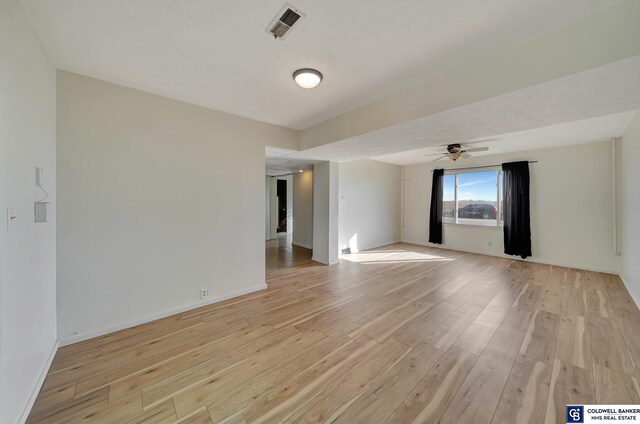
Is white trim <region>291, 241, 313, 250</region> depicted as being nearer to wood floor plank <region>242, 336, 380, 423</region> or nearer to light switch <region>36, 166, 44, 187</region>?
wood floor plank <region>242, 336, 380, 423</region>

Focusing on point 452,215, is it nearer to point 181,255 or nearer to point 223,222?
point 223,222

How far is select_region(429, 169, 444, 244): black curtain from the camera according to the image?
675 cm

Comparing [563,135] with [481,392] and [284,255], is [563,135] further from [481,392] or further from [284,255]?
[284,255]

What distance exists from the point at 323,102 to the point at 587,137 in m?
4.97

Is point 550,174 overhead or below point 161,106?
below

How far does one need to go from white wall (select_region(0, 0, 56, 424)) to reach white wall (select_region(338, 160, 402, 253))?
491 centimetres

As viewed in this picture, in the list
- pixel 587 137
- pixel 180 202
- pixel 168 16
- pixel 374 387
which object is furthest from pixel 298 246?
pixel 587 137

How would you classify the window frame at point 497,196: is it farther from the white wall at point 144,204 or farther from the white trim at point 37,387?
the white trim at point 37,387

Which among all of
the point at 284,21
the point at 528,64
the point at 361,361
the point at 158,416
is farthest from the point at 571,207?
the point at 158,416

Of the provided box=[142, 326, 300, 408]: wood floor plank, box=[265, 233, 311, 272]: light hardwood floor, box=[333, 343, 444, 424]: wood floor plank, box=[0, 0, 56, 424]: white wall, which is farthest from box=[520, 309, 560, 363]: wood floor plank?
box=[265, 233, 311, 272]: light hardwood floor

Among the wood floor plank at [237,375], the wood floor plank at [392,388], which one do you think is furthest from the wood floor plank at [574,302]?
the wood floor plank at [237,375]

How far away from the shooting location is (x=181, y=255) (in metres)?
2.85

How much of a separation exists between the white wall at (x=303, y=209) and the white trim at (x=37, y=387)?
5.20 meters

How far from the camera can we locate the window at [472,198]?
589 cm
